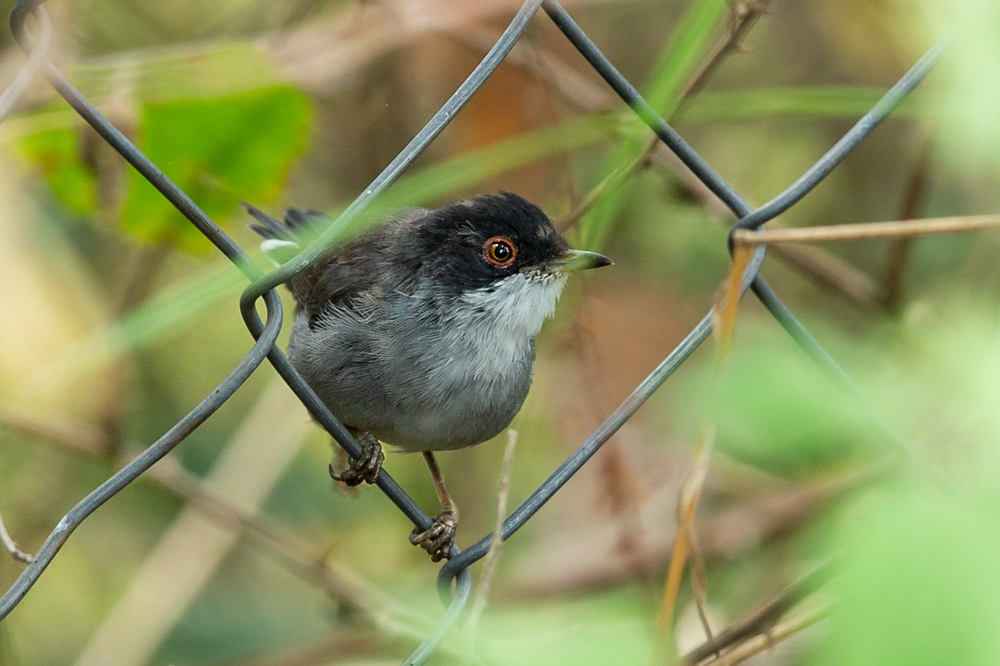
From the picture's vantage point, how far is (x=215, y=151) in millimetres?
3596

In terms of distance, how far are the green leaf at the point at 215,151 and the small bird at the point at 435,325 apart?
1.82ft

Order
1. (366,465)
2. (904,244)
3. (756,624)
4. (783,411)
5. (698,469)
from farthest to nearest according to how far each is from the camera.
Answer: (904,244)
(366,465)
(756,624)
(698,469)
(783,411)

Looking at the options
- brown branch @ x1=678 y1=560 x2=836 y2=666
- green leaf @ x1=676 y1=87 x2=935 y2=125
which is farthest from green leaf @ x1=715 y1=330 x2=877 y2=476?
green leaf @ x1=676 y1=87 x2=935 y2=125

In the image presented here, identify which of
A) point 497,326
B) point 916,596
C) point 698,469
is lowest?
point 916,596

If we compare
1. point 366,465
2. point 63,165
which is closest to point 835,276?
point 366,465

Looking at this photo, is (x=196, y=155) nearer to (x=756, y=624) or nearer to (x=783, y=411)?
(x=756, y=624)

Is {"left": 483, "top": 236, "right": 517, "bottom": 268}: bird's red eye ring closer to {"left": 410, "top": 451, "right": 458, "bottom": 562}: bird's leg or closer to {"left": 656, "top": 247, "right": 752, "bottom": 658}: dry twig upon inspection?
{"left": 410, "top": 451, "right": 458, "bottom": 562}: bird's leg

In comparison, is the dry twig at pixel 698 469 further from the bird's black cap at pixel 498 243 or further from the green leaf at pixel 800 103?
the green leaf at pixel 800 103

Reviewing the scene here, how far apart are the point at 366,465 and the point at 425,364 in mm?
386

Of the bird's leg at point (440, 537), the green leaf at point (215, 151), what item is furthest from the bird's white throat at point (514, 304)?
the green leaf at point (215, 151)

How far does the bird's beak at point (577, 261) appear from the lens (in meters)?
3.19

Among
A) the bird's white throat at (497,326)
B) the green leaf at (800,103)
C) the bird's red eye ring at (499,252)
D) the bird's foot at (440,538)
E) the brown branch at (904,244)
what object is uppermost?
the brown branch at (904,244)

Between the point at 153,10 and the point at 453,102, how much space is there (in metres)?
4.37

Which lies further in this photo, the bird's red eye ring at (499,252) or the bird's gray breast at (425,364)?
the bird's red eye ring at (499,252)
